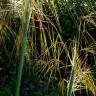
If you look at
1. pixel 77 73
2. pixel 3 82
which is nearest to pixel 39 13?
pixel 77 73

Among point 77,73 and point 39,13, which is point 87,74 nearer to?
point 77,73

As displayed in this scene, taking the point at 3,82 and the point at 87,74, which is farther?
the point at 3,82

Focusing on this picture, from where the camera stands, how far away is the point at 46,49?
191 cm

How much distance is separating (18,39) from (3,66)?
2.22 metres

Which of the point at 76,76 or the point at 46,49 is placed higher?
the point at 46,49

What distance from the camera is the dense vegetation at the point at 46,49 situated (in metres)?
1.83

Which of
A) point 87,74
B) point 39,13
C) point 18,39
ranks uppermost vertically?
point 39,13

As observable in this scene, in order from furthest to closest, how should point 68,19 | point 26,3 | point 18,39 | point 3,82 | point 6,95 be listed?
point 68,19 → point 3,82 → point 6,95 → point 18,39 → point 26,3

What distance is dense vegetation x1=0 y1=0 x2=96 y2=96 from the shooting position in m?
1.83

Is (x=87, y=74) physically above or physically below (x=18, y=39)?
below

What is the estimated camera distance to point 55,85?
3.67 m

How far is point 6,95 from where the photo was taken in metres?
3.60

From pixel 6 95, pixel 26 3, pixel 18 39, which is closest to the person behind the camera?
pixel 26 3

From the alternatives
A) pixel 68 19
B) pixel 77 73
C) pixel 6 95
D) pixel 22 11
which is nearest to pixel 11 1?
pixel 22 11
